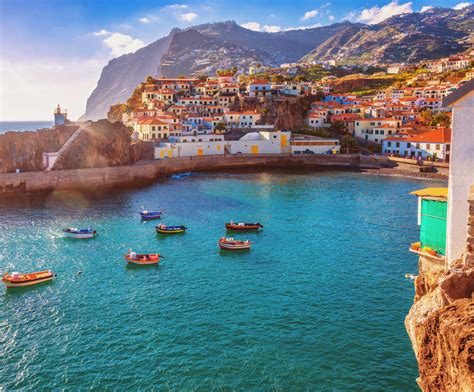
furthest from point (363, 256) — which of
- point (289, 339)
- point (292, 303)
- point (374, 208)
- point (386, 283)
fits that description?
point (374, 208)

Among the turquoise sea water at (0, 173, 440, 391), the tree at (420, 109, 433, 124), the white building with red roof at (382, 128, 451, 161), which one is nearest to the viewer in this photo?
the turquoise sea water at (0, 173, 440, 391)

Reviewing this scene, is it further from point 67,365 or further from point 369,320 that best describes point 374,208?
point 67,365

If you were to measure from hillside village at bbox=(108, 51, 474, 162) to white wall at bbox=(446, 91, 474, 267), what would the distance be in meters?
63.5

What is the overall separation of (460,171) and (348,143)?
7582 centimetres

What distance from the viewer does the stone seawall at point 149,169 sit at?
59.6 m

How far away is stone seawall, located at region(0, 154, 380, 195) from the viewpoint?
5959cm

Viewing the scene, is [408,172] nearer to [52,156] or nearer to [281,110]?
[281,110]

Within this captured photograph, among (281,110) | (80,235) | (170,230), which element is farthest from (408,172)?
(80,235)

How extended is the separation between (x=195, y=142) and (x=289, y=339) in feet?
207

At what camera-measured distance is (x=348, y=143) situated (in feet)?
286

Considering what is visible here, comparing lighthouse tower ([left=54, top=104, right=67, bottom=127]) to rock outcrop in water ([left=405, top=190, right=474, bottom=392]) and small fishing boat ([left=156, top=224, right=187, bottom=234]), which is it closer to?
small fishing boat ([left=156, top=224, right=187, bottom=234])

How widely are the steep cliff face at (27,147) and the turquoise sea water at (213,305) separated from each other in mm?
18352

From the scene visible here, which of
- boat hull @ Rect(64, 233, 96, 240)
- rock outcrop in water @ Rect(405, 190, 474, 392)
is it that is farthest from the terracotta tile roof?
rock outcrop in water @ Rect(405, 190, 474, 392)

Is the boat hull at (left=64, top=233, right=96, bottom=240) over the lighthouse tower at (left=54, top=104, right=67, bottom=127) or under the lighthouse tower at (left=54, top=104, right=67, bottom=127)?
under
